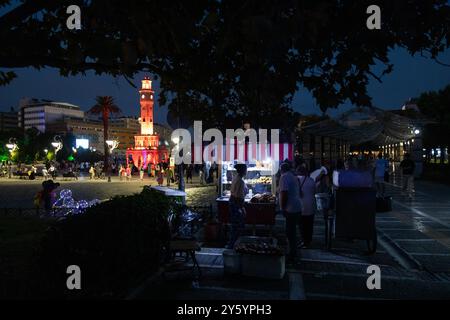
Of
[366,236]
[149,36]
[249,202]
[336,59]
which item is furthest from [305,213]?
[149,36]

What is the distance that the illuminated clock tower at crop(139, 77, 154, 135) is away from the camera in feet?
234

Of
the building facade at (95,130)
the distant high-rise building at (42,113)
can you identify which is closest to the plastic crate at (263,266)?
the building facade at (95,130)

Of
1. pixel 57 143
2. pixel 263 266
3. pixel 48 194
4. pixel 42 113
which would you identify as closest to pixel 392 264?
pixel 263 266

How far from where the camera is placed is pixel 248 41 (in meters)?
4.89

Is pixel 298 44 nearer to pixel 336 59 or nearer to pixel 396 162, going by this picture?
pixel 336 59

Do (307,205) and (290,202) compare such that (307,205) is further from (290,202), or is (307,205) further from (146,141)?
(146,141)

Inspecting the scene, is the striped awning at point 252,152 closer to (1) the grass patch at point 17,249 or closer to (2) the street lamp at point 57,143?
(1) the grass patch at point 17,249

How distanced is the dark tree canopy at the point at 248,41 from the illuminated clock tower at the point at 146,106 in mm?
65402

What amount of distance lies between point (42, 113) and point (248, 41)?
589ft

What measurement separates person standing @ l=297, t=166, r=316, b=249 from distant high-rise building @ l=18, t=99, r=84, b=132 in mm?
174048

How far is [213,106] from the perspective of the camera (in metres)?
7.59

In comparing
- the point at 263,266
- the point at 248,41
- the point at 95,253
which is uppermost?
the point at 248,41

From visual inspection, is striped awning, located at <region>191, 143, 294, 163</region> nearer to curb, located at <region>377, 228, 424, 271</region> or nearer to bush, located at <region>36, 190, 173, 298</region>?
curb, located at <region>377, 228, 424, 271</region>
